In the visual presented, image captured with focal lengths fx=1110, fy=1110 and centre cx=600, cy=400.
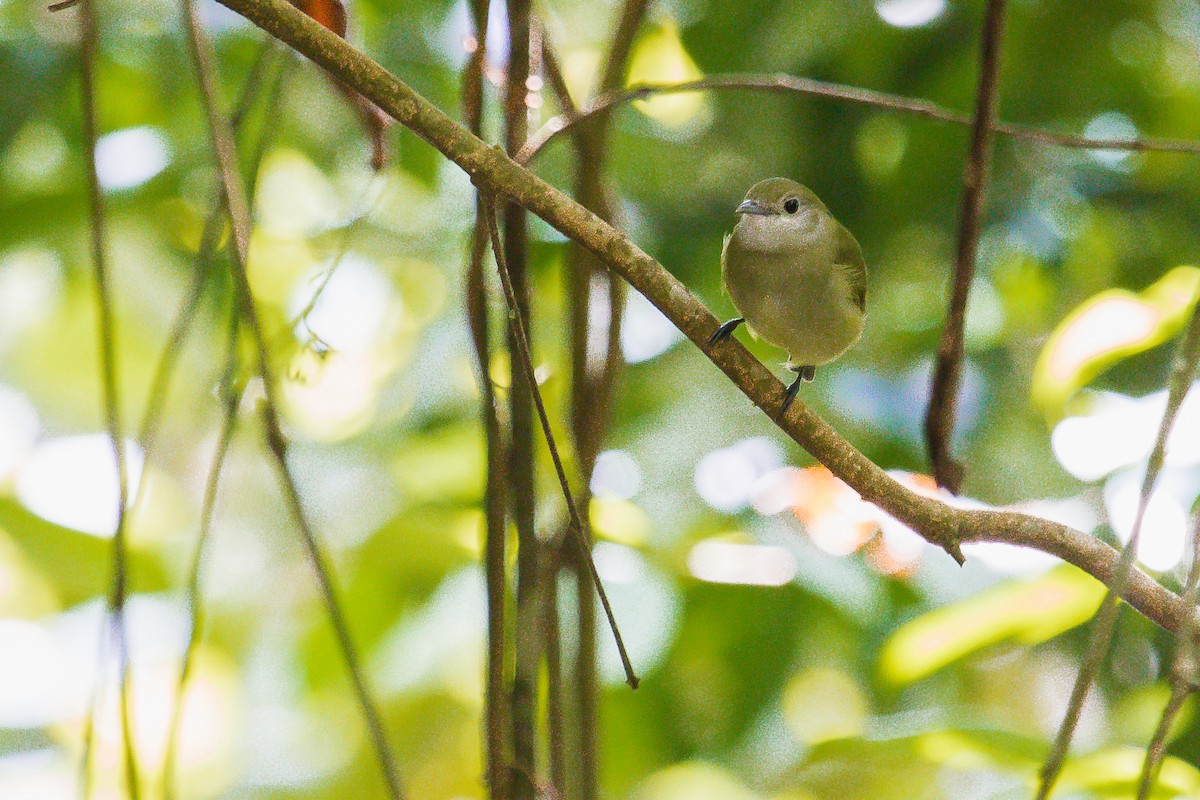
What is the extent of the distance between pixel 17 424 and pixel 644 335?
90.2 inches

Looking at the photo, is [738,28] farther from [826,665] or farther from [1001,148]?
[826,665]

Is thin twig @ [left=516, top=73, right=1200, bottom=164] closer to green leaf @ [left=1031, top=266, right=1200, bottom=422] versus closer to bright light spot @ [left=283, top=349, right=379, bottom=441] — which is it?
green leaf @ [left=1031, top=266, right=1200, bottom=422]

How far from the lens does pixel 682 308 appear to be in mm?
1323

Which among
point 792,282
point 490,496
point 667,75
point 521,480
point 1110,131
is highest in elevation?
point 667,75

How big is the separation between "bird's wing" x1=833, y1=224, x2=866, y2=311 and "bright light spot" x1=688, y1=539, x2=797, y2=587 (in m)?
0.57

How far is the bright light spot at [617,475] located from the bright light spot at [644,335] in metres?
0.26

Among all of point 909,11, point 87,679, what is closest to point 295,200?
point 87,679

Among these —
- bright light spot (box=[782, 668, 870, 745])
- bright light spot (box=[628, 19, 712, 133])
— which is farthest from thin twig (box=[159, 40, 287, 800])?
bright light spot (box=[782, 668, 870, 745])

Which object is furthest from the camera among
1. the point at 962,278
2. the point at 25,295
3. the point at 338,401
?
the point at 25,295

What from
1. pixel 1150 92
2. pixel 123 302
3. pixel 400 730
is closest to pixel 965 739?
pixel 400 730

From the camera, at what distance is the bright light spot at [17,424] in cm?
353

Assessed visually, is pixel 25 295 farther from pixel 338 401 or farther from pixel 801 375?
pixel 801 375

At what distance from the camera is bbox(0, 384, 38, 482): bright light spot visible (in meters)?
3.53

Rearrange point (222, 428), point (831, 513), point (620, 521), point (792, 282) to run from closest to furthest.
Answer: point (222, 428)
point (792, 282)
point (620, 521)
point (831, 513)
